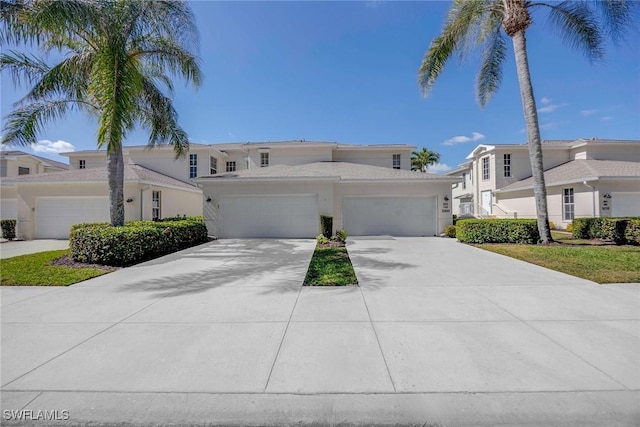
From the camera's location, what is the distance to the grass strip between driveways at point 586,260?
6.11 meters

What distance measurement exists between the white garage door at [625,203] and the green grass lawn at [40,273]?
2270 centimetres

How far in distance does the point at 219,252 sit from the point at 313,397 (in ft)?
27.0

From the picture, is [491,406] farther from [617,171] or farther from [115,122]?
[617,171]

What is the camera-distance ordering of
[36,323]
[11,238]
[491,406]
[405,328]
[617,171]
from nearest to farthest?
1. [491,406]
2. [405,328]
3. [36,323]
4. [11,238]
5. [617,171]

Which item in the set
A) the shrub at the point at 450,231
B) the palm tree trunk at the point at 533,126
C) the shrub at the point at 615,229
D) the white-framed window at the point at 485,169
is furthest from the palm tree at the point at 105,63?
the white-framed window at the point at 485,169

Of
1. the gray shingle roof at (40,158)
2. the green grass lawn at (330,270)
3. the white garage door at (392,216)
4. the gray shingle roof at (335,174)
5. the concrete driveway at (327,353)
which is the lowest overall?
the concrete driveway at (327,353)

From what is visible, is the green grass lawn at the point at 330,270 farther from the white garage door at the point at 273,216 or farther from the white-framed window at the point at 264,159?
the white-framed window at the point at 264,159

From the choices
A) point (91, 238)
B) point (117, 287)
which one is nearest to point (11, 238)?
point (91, 238)

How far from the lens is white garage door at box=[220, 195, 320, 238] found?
13.8m

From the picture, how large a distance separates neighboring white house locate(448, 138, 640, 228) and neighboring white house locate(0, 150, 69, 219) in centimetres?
2453

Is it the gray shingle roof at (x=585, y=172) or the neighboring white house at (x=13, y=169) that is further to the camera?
the neighboring white house at (x=13, y=169)

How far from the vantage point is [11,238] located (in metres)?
13.8

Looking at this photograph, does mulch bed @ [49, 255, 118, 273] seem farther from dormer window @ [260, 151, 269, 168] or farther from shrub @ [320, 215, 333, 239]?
dormer window @ [260, 151, 269, 168]

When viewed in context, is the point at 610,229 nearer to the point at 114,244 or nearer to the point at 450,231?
the point at 450,231
